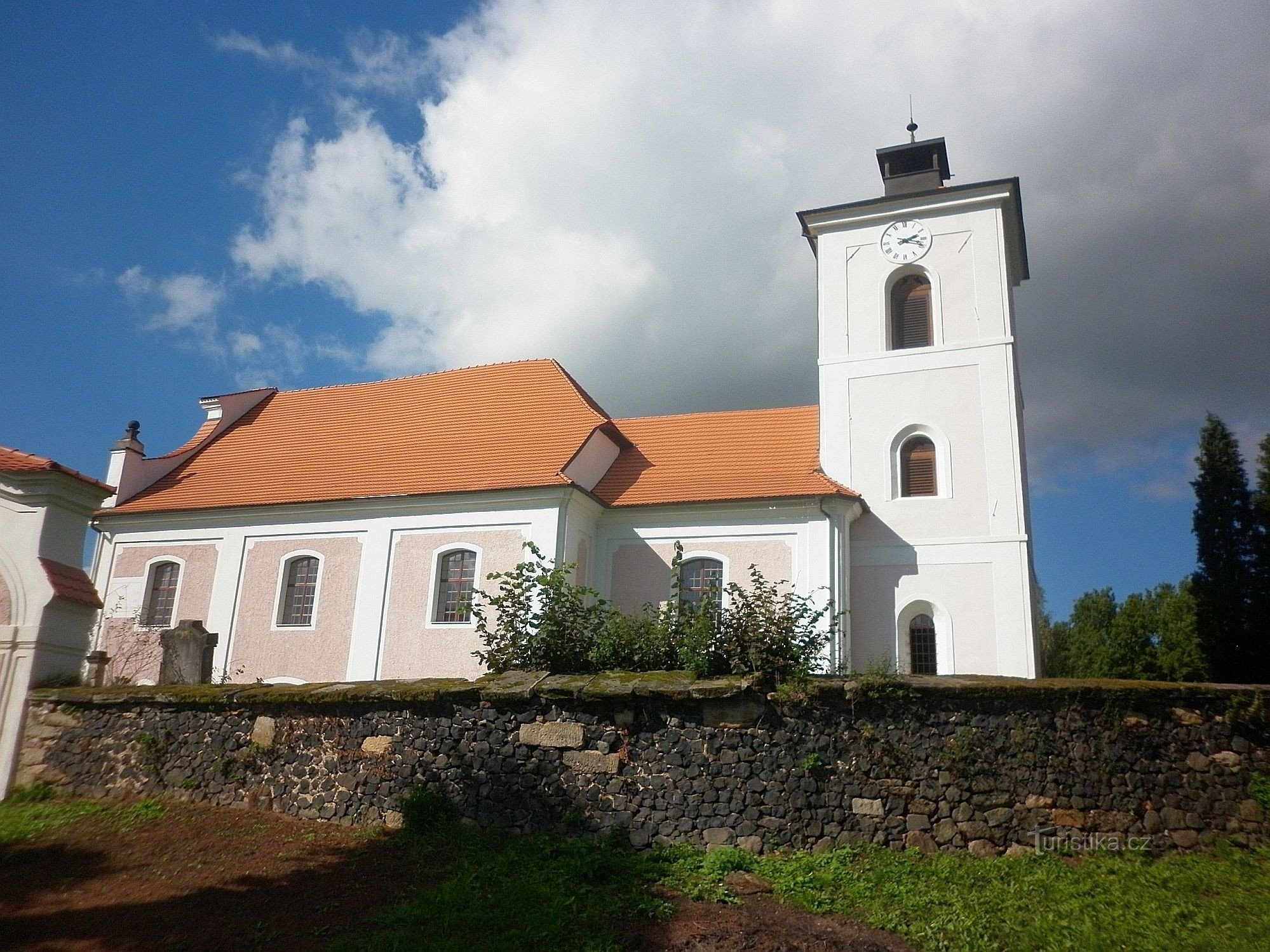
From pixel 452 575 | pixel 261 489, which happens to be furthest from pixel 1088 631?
pixel 261 489

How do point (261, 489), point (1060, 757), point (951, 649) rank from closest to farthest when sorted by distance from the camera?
point (1060, 757), point (951, 649), point (261, 489)

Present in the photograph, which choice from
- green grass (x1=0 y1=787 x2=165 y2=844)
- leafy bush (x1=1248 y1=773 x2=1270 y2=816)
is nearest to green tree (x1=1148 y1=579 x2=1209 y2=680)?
leafy bush (x1=1248 y1=773 x2=1270 y2=816)

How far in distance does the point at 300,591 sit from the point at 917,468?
13.8 meters

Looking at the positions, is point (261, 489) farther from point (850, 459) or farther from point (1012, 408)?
point (1012, 408)

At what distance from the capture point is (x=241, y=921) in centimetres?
736

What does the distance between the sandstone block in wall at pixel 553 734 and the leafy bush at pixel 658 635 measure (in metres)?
1.10

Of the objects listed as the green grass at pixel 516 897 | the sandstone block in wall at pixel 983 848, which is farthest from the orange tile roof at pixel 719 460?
the green grass at pixel 516 897

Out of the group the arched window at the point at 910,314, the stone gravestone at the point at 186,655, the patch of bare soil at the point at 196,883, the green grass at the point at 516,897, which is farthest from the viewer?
the arched window at the point at 910,314

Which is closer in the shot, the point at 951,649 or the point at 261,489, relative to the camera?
the point at 951,649

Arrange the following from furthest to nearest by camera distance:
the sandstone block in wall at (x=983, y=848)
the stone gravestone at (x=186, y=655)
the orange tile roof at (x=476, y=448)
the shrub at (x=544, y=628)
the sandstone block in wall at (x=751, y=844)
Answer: the orange tile roof at (x=476, y=448)
the stone gravestone at (x=186, y=655)
the shrub at (x=544, y=628)
the sandstone block in wall at (x=751, y=844)
the sandstone block in wall at (x=983, y=848)

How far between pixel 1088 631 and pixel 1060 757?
125 ft

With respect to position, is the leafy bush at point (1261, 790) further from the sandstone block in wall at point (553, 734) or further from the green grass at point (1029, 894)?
the sandstone block in wall at point (553, 734)

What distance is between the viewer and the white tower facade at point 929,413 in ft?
59.1

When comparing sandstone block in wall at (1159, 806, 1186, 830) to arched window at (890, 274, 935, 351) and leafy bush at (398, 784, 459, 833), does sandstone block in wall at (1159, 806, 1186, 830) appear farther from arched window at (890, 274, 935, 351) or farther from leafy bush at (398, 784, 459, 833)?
arched window at (890, 274, 935, 351)
